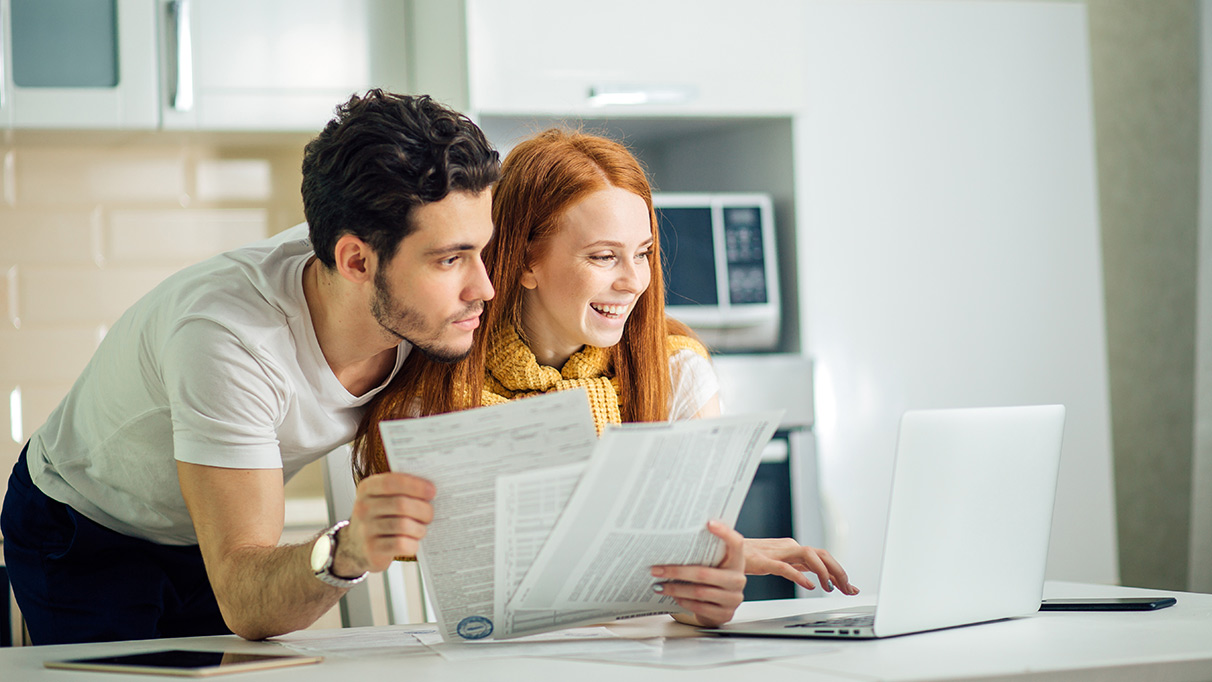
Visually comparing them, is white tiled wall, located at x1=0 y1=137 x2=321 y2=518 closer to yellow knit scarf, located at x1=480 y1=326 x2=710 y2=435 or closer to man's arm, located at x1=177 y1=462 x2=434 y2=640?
yellow knit scarf, located at x1=480 y1=326 x2=710 y2=435

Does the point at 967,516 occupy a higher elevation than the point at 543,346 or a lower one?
lower

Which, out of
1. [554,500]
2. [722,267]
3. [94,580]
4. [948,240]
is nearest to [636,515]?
[554,500]

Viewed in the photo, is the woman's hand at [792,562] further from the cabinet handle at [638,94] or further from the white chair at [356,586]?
the cabinet handle at [638,94]

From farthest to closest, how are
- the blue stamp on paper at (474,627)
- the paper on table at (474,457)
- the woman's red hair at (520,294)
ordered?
the woman's red hair at (520,294)
the blue stamp on paper at (474,627)
the paper on table at (474,457)

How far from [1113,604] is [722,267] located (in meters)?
1.24

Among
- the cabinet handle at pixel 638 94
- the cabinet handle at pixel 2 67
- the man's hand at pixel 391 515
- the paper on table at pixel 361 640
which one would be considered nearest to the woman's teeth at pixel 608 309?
the paper on table at pixel 361 640

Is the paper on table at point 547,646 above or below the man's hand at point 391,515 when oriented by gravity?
below

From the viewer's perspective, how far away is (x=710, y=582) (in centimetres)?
98

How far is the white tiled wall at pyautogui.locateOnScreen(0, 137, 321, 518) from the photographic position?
2.39m

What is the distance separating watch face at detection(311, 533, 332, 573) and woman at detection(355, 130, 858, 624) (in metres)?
0.34

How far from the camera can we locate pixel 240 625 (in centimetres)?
104

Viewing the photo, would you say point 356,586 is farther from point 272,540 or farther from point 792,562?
point 792,562

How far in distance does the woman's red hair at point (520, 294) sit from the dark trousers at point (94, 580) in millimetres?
278

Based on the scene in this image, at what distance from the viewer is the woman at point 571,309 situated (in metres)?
1.41
